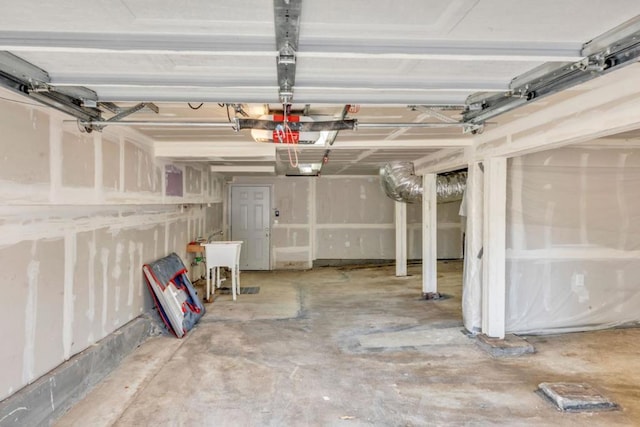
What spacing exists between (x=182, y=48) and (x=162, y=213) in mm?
3653

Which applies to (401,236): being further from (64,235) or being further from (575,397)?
(64,235)

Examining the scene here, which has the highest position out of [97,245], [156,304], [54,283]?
[97,245]

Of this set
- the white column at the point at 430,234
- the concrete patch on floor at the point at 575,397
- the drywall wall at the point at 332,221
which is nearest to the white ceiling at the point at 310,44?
the concrete patch on floor at the point at 575,397

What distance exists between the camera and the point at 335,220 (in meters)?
8.79

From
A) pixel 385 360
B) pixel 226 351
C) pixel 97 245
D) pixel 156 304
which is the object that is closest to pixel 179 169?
pixel 156 304

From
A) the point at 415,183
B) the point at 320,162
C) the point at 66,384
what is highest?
the point at 320,162

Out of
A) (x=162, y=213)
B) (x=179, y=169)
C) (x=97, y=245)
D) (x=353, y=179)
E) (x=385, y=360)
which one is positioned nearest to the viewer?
(x=97, y=245)

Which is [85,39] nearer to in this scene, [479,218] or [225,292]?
[479,218]

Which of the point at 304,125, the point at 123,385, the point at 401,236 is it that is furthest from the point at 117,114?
the point at 401,236

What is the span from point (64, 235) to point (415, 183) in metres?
4.68

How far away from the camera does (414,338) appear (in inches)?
157

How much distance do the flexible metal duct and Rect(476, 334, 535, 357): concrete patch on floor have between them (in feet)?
9.04

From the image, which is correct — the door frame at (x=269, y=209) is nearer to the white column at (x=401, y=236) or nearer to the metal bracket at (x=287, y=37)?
the white column at (x=401, y=236)

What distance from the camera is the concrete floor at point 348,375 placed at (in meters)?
2.53
